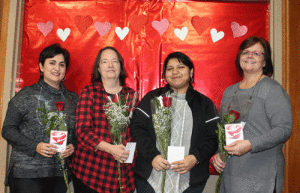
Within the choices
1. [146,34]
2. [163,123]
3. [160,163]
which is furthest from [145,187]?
[146,34]

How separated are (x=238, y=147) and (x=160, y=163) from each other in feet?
1.76

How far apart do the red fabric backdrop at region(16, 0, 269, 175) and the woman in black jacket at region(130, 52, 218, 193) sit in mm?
707

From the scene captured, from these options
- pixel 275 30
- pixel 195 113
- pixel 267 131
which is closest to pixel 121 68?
pixel 195 113

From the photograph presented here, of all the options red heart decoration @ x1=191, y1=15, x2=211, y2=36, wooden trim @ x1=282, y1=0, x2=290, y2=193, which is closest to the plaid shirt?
red heart decoration @ x1=191, y1=15, x2=211, y2=36

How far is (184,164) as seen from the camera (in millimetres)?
1595

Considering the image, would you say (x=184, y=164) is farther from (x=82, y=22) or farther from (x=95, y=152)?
(x=82, y=22)

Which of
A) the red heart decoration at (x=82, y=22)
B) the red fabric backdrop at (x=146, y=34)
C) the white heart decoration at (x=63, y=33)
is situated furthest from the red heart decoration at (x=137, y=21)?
the white heart decoration at (x=63, y=33)

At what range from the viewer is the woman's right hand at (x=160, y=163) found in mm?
1586

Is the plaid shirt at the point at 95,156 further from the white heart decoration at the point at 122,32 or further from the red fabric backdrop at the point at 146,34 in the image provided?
the white heart decoration at the point at 122,32

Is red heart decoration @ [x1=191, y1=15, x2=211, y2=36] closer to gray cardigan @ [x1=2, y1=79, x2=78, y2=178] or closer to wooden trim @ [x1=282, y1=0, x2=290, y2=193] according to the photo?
wooden trim @ [x1=282, y1=0, x2=290, y2=193]

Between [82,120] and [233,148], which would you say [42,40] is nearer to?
[82,120]

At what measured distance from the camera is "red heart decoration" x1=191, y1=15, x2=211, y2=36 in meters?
2.60

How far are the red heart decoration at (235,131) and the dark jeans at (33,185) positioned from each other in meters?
1.45

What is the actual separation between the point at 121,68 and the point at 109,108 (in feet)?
1.90
